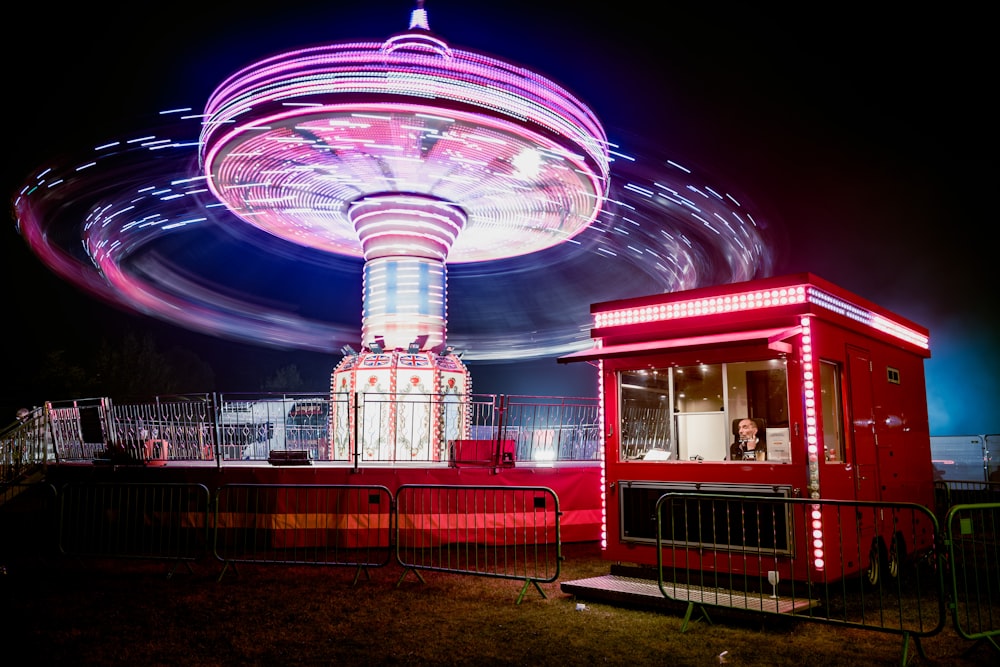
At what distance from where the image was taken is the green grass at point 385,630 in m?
6.18

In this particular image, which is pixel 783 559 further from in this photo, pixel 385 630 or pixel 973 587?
pixel 385 630

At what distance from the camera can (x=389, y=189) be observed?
1808 cm

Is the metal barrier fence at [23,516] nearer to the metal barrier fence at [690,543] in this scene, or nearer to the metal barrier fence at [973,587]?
the metal barrier fence at [690,543]

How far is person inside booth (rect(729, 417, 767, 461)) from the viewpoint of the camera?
941cm

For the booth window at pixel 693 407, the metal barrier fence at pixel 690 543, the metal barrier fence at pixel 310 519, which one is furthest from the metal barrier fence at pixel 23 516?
the booth window at pixel 693 407

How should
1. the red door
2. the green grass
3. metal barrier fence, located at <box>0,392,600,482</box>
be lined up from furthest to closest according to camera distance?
metal barrier fence, located at <box>0,392,600,482</box>, the red door, the green grass

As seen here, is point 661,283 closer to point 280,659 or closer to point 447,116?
point 447,116

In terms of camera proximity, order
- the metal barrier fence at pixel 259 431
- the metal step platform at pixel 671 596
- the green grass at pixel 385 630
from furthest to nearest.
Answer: the metal barrier fence at pixel 259 431, the metal step platform at pixel 671 596, the green grass at pixel 385 630

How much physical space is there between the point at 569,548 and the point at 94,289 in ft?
68.7

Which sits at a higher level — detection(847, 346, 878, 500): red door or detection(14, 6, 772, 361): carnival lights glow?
detection(14, 6, 772, 361): carnival lights glow

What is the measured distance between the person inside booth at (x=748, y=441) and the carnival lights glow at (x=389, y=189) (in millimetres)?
7802

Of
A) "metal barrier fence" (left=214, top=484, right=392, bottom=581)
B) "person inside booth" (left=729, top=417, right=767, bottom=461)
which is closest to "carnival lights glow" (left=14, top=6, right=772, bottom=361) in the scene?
"metal barrier fence" (left=214, top=484, right=392, bottom=581)

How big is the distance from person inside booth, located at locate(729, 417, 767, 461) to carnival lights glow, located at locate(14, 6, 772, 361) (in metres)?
7.80

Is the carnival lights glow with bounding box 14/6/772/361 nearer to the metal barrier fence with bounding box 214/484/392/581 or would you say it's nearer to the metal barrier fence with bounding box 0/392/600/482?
the metal barrier fence with bounding box 0/392/600/482
